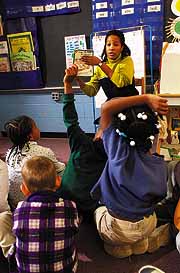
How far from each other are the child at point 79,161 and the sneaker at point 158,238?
349 mm

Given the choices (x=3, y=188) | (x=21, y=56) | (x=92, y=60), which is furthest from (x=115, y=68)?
(x=21, y=56)

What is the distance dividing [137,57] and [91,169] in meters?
1.61

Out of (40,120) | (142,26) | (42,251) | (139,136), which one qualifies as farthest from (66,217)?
(40,120)

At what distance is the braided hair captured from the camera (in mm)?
1723

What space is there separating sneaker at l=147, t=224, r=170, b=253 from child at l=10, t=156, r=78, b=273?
52 centimetres

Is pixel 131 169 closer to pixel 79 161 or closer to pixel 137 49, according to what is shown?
pixel 79 161


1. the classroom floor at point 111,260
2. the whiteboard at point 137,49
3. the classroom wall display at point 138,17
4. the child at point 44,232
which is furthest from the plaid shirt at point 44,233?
the classroom wall display at point 138,17

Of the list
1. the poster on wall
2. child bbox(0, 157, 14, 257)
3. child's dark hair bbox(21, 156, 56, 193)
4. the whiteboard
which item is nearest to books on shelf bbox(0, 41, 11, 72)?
the poster on wall

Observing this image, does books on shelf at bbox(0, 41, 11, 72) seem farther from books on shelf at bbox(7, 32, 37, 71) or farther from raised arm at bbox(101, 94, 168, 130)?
raised arm at bbox(101, 94, 168, 130)

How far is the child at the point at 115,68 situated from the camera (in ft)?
6.75

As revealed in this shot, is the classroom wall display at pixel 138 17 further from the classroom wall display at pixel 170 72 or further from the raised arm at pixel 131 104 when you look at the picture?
the raised arm at pixel 131 104

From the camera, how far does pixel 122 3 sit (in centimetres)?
302

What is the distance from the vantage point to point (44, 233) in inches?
44.8

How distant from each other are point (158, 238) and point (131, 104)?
740mm
